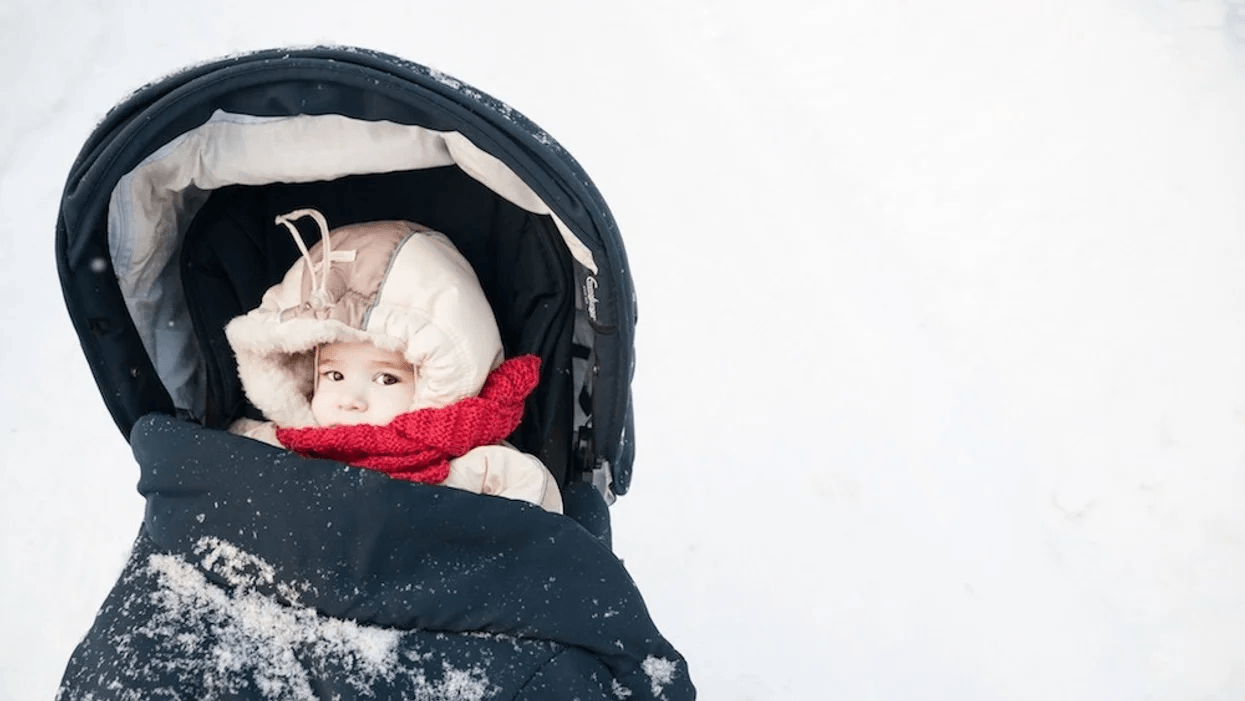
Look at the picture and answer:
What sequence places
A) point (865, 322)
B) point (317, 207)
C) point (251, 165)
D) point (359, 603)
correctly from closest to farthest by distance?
point (359, 603), point (251, 165), point (317, 207), point (865, 322)

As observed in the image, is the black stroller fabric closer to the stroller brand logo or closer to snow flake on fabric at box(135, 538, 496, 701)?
snow flake on fabric at box(135, 538, 496, 701)

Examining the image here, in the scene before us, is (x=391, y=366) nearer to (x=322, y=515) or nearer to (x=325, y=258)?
(x=325, y=258)

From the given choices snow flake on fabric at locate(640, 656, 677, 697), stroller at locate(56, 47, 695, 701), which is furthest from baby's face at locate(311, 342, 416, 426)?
snow flake on fabric at locate(640, 656, 677, 697)

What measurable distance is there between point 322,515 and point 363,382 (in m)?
0.28

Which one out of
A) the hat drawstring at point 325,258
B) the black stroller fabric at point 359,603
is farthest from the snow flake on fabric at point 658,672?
the hat drawstring at point 325,258

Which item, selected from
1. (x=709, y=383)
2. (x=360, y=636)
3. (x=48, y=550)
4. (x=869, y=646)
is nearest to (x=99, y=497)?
(x=48, y=550)

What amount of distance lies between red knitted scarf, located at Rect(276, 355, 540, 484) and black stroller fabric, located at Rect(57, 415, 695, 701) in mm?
122

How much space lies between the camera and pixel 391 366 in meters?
1.30

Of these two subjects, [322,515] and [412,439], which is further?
[412,439]

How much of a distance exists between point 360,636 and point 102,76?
5.59 ft

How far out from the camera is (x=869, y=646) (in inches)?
63.9

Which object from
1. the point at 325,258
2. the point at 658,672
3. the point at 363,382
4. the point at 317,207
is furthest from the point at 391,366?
the point at 658,672

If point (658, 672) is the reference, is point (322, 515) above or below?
above

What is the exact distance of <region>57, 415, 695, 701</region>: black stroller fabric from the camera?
3.33 feet
